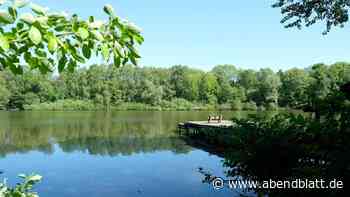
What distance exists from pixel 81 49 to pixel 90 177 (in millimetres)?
13315

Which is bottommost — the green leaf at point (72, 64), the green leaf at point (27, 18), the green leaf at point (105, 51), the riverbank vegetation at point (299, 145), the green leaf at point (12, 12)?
the riverbank vegetation at point (299, 145)

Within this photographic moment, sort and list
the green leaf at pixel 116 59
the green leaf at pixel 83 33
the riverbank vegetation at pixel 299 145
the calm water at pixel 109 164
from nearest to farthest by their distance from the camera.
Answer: the green leaf at pixel 83 33 → the green leaf at pixel 116 59 → the riverbank vegetation at pixel 299 145 → the calm water at pixel 109 164

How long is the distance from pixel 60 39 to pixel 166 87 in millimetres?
90065

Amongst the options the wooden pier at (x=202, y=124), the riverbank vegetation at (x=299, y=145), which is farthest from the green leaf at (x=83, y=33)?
the wooden pier at (x=202, y=124)

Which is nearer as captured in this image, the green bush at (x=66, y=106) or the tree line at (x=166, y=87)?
the green bush at (x=66, y=106)

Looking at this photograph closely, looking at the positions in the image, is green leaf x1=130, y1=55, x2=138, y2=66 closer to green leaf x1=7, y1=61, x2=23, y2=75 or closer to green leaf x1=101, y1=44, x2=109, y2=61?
green leaf x1=101, y1=44, x2=109, y2=61

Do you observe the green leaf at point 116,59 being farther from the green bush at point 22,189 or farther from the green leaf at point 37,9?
the green bush at point 22,189

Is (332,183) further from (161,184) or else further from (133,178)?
(133,178)

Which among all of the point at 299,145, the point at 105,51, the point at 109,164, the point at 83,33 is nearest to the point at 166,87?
the point at 109,164

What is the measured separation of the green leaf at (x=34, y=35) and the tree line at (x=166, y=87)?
7690 centimetres

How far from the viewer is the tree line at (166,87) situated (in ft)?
263

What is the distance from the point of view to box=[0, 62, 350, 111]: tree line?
3155 inches

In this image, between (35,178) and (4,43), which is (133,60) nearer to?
(4,43)

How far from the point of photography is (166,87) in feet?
300
